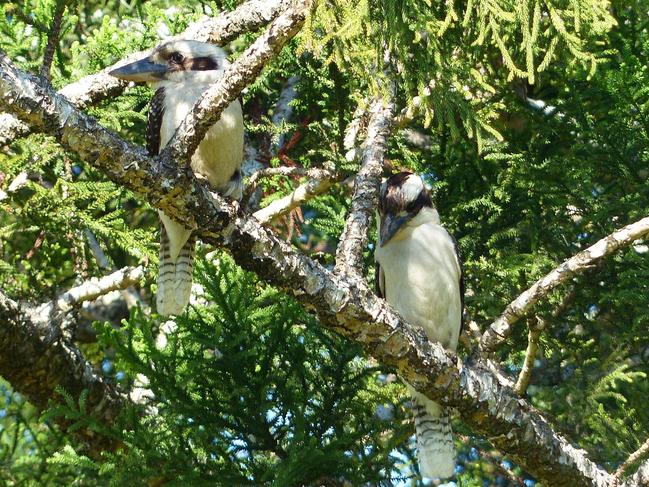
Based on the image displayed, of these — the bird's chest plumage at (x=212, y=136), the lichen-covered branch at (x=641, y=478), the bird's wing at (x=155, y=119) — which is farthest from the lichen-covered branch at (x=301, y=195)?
the lichen-covered branch at (x=641, y=478)

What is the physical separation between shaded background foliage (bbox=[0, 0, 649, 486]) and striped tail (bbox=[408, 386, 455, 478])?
0.46 feet

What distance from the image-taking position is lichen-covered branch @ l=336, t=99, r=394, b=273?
3936 mm

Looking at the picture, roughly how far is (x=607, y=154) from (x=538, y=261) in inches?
30.7

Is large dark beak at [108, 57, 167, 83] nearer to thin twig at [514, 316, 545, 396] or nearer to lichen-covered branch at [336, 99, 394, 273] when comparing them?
lichen-covered branch at [336, 99, 394, 273]

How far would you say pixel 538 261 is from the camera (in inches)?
220

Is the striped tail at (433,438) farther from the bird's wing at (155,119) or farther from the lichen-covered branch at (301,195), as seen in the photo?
the bird's wing at (155,119)

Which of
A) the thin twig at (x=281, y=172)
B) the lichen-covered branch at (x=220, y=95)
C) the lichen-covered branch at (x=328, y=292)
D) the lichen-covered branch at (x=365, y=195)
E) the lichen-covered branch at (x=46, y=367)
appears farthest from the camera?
the lichen-covered branch at (x=46, y=367)

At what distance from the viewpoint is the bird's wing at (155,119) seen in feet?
17.2

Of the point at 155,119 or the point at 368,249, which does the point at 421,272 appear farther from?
the point at 155,119

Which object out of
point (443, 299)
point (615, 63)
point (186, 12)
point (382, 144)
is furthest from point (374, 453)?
point (186, 12)

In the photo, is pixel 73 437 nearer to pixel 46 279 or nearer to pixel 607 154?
pixel 46 279

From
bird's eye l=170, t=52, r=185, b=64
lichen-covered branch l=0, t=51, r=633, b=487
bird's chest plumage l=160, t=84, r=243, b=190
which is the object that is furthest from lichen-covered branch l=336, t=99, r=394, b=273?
bird's eye l=170, t=52, r=185, b=64

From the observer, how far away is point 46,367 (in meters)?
5.62

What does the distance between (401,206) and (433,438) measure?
1.19 metres
